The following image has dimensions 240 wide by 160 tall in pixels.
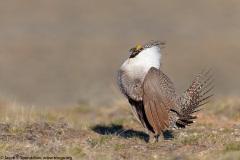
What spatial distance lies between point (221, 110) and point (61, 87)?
9.50 m

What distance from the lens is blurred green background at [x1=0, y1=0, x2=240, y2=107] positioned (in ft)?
63.2

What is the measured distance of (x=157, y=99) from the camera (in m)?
7.56

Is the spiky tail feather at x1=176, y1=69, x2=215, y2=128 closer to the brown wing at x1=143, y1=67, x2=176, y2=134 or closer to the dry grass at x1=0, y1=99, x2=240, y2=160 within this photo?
the dry grass at x1=0, y1=99, x2=240, y2=160

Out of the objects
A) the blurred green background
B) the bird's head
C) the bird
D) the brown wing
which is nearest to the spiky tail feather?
the bird

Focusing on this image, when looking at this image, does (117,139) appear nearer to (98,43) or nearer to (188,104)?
(188,104)

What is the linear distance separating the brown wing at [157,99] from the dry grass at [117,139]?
0.25m

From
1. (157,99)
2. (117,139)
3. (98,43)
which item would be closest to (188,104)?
(157,99)

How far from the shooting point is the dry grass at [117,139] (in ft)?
21.5

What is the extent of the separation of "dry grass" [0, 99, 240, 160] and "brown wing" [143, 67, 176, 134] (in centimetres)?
25

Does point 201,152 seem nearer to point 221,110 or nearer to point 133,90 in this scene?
point 133,90

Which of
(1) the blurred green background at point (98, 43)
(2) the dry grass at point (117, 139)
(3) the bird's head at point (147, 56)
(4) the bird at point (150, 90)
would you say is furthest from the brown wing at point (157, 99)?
(1) the blurred green background at point (98, 43)

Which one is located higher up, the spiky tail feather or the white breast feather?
the white breast feather

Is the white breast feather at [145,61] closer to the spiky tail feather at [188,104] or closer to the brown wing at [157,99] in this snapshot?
the brown wing at [157,99]

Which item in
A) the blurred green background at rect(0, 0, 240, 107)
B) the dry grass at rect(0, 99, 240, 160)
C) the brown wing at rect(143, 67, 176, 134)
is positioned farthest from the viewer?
the blurred green background at rect(0, 0, 240, 107)
